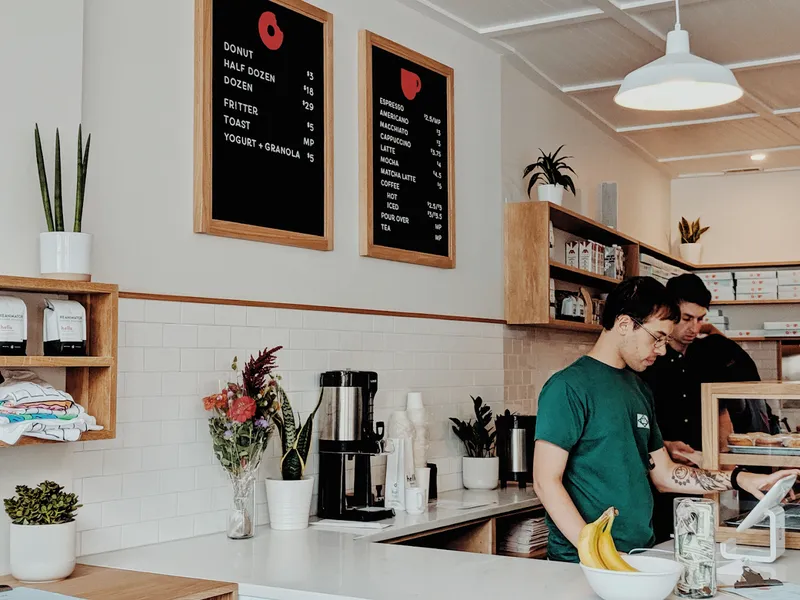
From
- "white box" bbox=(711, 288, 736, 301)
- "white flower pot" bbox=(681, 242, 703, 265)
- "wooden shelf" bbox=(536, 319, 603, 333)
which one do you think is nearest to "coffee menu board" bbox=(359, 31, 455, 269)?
"wooden shelf" bbox=(536, 319, 603, 333)

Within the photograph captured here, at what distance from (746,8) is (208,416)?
296 centimetres

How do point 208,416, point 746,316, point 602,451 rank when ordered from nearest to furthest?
1. point 602,451
2. point 208,416
3. point 746,316

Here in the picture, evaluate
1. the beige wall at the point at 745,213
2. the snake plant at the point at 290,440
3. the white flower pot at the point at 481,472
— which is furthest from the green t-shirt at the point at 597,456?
the beige wall at the point at 745,213

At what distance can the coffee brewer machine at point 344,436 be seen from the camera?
3.58m

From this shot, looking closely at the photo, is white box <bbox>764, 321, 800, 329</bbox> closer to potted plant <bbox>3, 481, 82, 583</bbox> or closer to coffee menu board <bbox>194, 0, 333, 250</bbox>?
coffee menu board <bbox>194, 0, 333, 250</bbox>

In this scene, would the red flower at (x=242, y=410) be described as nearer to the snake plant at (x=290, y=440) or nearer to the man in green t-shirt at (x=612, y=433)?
the snake plant at (x=290, y=440)

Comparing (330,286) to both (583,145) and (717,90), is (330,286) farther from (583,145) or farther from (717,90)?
(583,145)

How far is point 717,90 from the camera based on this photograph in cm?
322

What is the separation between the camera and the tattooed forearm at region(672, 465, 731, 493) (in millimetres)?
3170

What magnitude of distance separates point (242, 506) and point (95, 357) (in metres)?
0.76

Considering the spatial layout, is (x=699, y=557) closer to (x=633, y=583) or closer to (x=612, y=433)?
(x=633, y=583)

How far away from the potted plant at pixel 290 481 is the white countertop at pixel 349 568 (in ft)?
0.21

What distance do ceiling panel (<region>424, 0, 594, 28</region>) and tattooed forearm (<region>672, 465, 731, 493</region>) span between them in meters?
2.16

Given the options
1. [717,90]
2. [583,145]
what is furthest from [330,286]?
[583,145]
